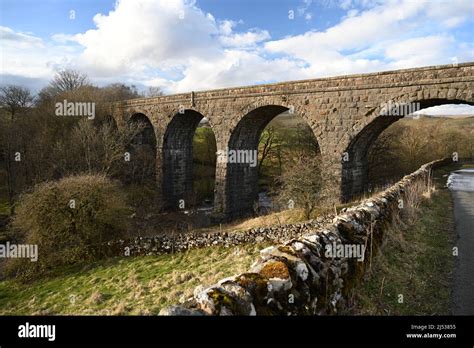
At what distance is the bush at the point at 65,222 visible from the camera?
38.8 ft

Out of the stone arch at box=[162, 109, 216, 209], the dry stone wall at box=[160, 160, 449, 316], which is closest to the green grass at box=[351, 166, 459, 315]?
the dry stone wall at box=[160, 160, 449, 316]

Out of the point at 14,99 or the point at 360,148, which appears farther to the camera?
the point at 14,99

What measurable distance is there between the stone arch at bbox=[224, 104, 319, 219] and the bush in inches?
283

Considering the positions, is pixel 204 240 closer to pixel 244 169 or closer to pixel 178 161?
pixel 244 169

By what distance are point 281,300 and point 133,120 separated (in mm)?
27652

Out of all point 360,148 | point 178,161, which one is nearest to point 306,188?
point 360,148

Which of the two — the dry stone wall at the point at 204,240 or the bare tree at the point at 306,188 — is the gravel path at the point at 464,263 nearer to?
the dry stone wall at the point at 204,240

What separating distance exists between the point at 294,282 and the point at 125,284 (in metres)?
7.33

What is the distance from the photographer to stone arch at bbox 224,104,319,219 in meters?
17.9

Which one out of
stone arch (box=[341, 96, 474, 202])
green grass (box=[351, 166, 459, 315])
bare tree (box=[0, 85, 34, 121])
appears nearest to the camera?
green grass (box=[351, 166, 459, 315])

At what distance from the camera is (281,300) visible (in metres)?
2.79

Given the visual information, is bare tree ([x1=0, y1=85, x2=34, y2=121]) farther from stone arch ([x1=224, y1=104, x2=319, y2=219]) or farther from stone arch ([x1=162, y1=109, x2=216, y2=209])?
stone arch ([x1=224, y1=104, x2=319, y2=219])

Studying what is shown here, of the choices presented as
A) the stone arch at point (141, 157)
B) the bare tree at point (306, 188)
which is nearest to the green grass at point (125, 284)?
the bare tree at point (306, 188)

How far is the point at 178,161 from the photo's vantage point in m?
24.5
